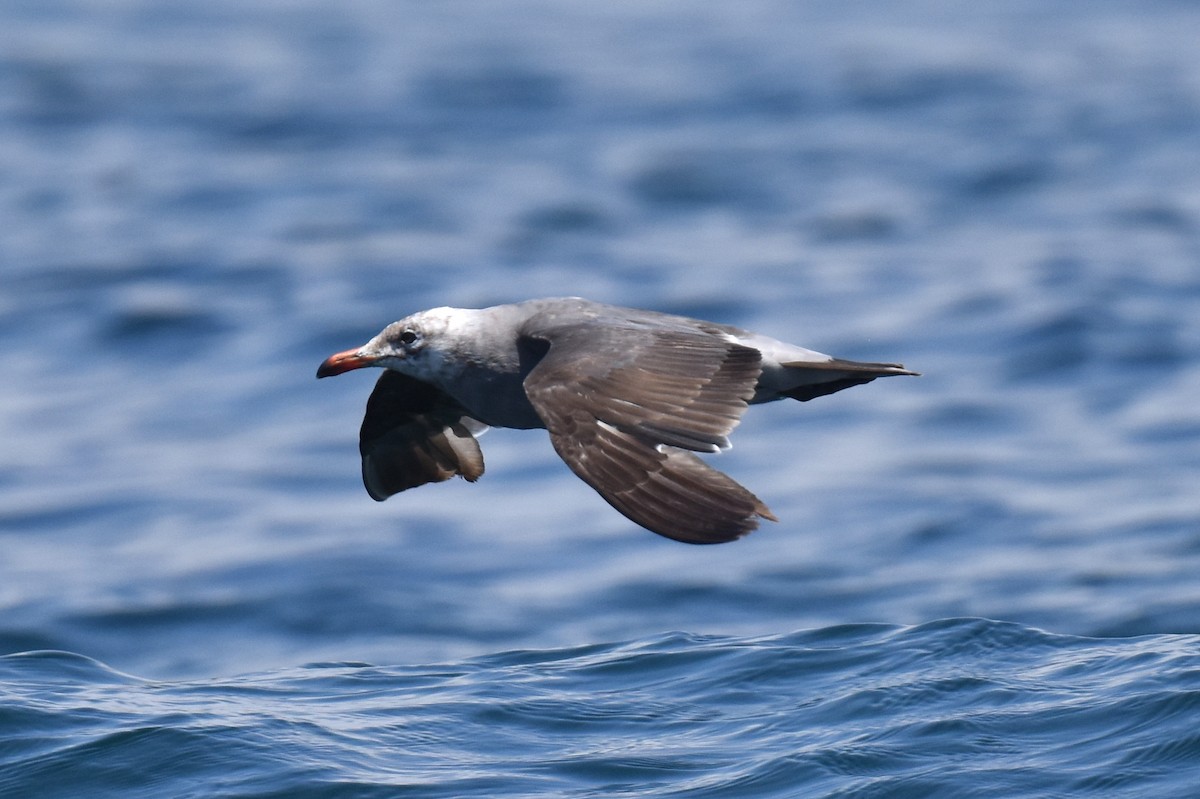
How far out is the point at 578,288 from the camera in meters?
19.5

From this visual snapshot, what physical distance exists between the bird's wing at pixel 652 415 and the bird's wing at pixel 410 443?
1.39m

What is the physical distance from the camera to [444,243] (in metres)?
20.8

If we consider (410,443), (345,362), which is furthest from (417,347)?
(410,443)

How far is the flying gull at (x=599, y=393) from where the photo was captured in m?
6.49

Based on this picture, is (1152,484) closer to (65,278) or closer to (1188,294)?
(1188,294)

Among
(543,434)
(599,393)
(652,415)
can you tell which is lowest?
(652,415)

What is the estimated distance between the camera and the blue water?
8.09 m

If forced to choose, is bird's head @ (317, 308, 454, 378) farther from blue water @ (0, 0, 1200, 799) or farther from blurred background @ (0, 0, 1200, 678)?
blurred background @ (0, 0, 1200, 678)

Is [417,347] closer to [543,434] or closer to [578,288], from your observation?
[543,434]

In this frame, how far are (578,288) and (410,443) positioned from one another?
10828 millimetres

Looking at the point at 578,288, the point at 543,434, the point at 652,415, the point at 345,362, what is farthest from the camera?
the point at 578,288

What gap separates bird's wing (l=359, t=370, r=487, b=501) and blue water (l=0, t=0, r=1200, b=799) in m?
1.06

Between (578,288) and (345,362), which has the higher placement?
(578,288)

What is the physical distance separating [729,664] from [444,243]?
12.5 m
